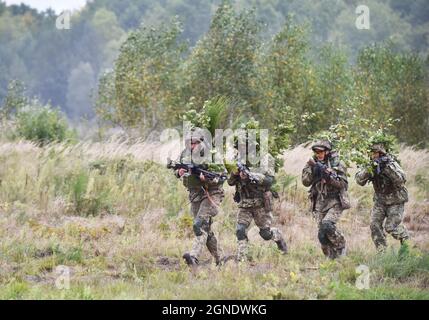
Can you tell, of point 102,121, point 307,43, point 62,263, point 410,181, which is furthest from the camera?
point 102,121

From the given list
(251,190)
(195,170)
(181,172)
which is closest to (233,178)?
(251,190)

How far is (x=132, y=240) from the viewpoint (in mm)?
10961

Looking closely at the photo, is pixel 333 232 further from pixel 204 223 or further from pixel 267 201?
pixel 204 223

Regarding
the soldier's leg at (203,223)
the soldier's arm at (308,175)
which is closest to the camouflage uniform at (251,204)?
the soldier's leg at (203,223)

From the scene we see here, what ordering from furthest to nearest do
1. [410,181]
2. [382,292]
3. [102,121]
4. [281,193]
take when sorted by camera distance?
1. [102,121]
2. [410,181]
3. [281,193]
4. [382,292]

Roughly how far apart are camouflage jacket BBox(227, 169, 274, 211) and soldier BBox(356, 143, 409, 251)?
1.44 m

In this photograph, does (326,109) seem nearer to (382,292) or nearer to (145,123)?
(145,123)

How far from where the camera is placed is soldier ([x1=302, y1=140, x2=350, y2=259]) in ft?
31.1

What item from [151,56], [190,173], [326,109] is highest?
[151,56]

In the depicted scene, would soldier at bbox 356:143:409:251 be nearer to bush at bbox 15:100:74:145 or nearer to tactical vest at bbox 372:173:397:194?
tactical vest at bbox 372:173:397:194

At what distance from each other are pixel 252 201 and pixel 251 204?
0.04 meters

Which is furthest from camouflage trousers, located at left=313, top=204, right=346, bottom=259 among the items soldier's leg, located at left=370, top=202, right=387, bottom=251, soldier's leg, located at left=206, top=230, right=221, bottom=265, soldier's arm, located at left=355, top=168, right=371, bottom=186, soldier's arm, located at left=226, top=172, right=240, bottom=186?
soldier's leg, located at left=206, top=230, right=221, bottom=265

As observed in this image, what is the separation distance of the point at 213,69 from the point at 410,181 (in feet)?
30.1
